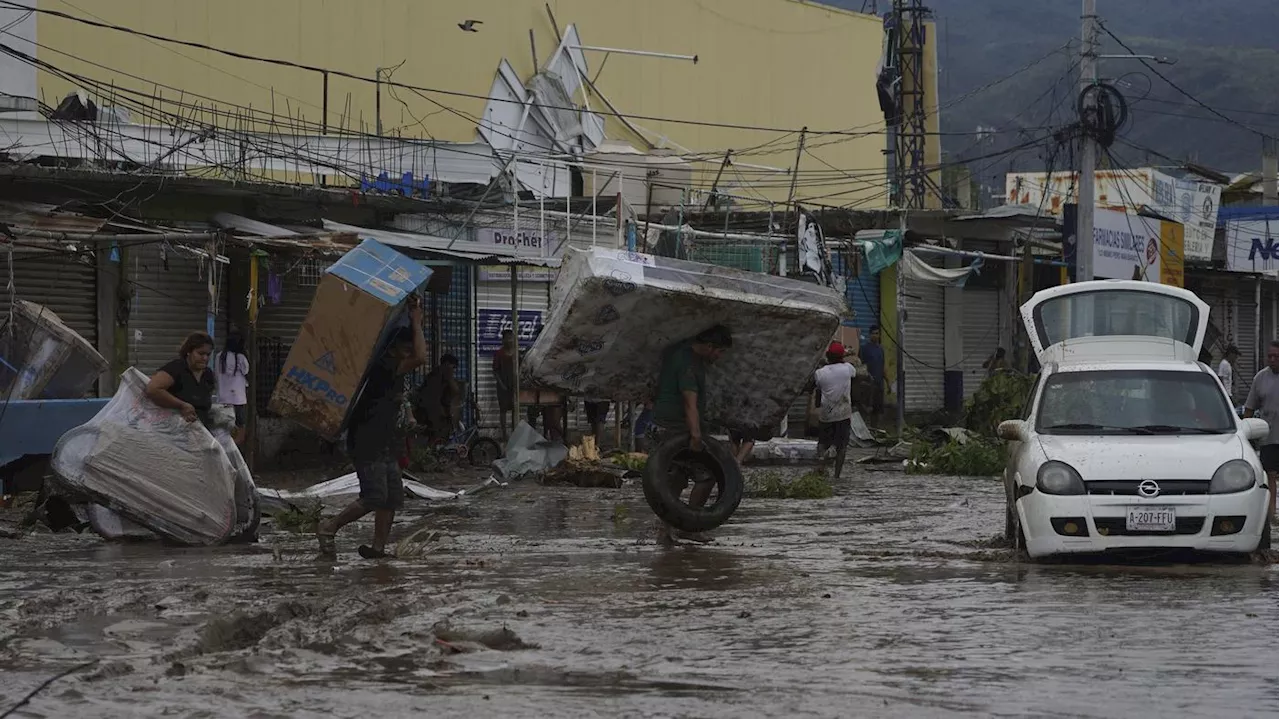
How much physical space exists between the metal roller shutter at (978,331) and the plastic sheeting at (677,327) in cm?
2282

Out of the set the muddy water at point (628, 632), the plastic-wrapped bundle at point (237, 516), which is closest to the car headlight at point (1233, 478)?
the muddy water at point (628, 632)

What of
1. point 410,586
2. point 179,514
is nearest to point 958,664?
point 410,586

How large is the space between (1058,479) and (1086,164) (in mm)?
18793

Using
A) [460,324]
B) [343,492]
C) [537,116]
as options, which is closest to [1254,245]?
[537,116]

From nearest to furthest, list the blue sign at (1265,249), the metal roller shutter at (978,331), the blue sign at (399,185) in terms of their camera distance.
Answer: the blue sign at (399,185)
the metal roller shutter at (978,331)
the blue sign at (1265,249)

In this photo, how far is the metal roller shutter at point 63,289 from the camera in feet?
64.0

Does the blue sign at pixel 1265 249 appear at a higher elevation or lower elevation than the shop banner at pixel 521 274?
higher

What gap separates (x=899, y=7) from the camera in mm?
49094

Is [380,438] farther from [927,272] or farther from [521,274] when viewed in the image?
[927,272]

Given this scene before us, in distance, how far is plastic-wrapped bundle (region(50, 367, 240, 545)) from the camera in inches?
467

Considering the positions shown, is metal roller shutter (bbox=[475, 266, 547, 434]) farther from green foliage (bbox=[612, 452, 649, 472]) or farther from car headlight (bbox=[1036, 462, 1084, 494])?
car headlight (bbox=[1036, 462, 1084, 494])

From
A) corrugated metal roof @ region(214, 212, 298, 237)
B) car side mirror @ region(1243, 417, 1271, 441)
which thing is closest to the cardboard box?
car side mirror @ region(1243, 417, 1271, 441)

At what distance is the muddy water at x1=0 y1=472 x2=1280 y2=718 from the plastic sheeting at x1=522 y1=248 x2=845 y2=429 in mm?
1488

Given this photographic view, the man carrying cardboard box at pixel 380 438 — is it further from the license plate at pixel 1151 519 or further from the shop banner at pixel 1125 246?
the shop banner at pixel 1125 246
